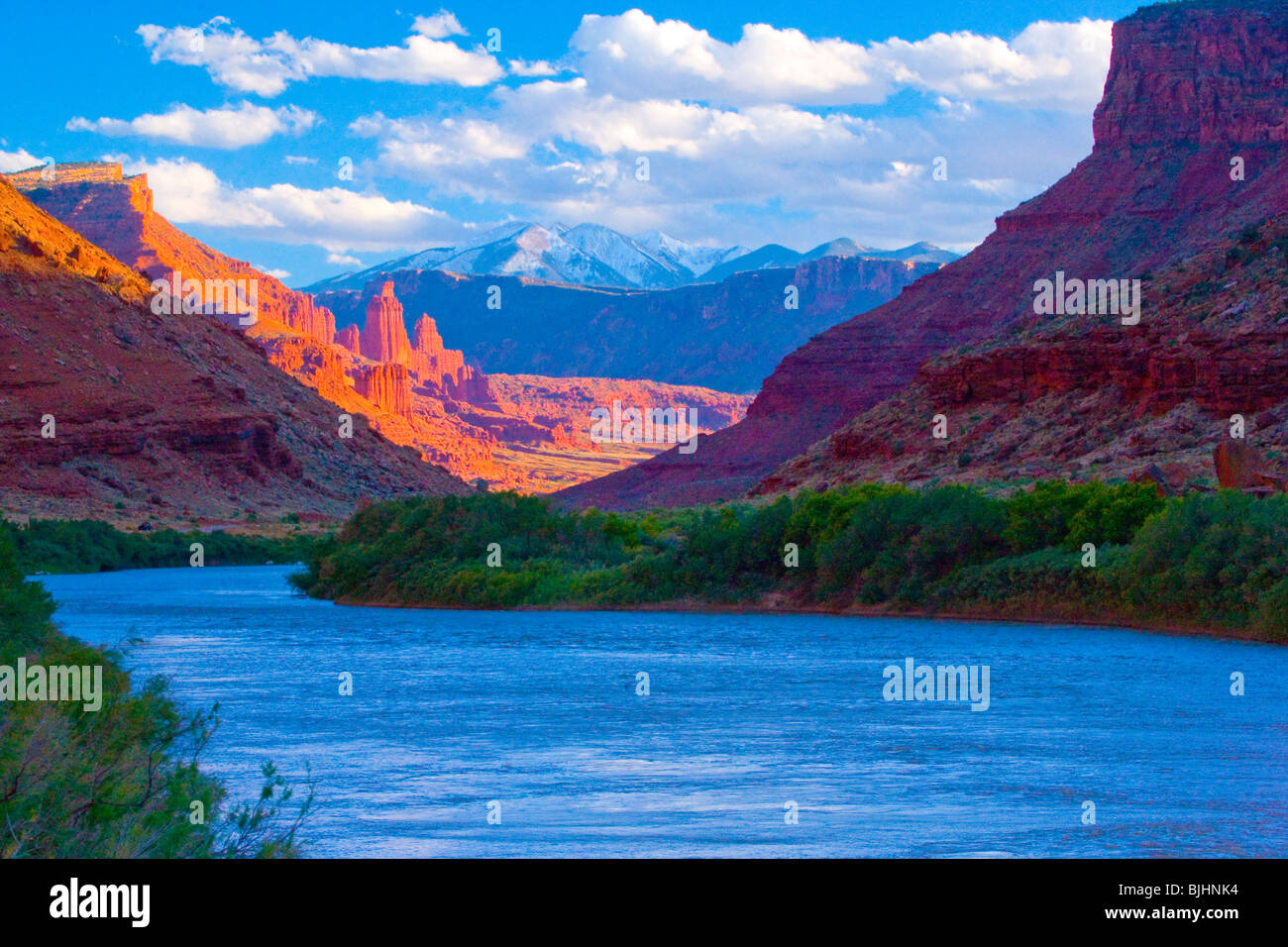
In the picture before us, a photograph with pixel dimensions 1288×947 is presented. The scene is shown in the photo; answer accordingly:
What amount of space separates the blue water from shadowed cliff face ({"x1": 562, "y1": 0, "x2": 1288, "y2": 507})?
63.1 meters

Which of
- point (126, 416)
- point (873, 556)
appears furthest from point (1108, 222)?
point (873, 556)

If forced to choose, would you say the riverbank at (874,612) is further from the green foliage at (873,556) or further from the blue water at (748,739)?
the blue water at (748,739)

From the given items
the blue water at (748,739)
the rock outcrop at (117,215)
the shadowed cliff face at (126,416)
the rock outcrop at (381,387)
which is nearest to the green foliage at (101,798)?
the blue water at (748,739)

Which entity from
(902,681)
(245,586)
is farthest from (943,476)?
(902,681)

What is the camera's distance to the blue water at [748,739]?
13891 mm

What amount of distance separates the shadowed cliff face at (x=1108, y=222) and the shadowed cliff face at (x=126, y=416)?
80.3 ft

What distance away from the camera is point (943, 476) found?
64125 millimetres

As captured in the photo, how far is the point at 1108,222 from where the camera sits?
10100 cm

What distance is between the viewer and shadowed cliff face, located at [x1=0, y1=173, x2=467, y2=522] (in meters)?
84.9

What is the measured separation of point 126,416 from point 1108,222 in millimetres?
63038

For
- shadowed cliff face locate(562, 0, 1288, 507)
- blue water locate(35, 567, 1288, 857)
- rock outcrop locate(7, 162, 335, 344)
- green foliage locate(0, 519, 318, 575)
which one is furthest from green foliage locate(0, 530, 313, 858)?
rock outcrop locate(7, 162, 335, 344)
